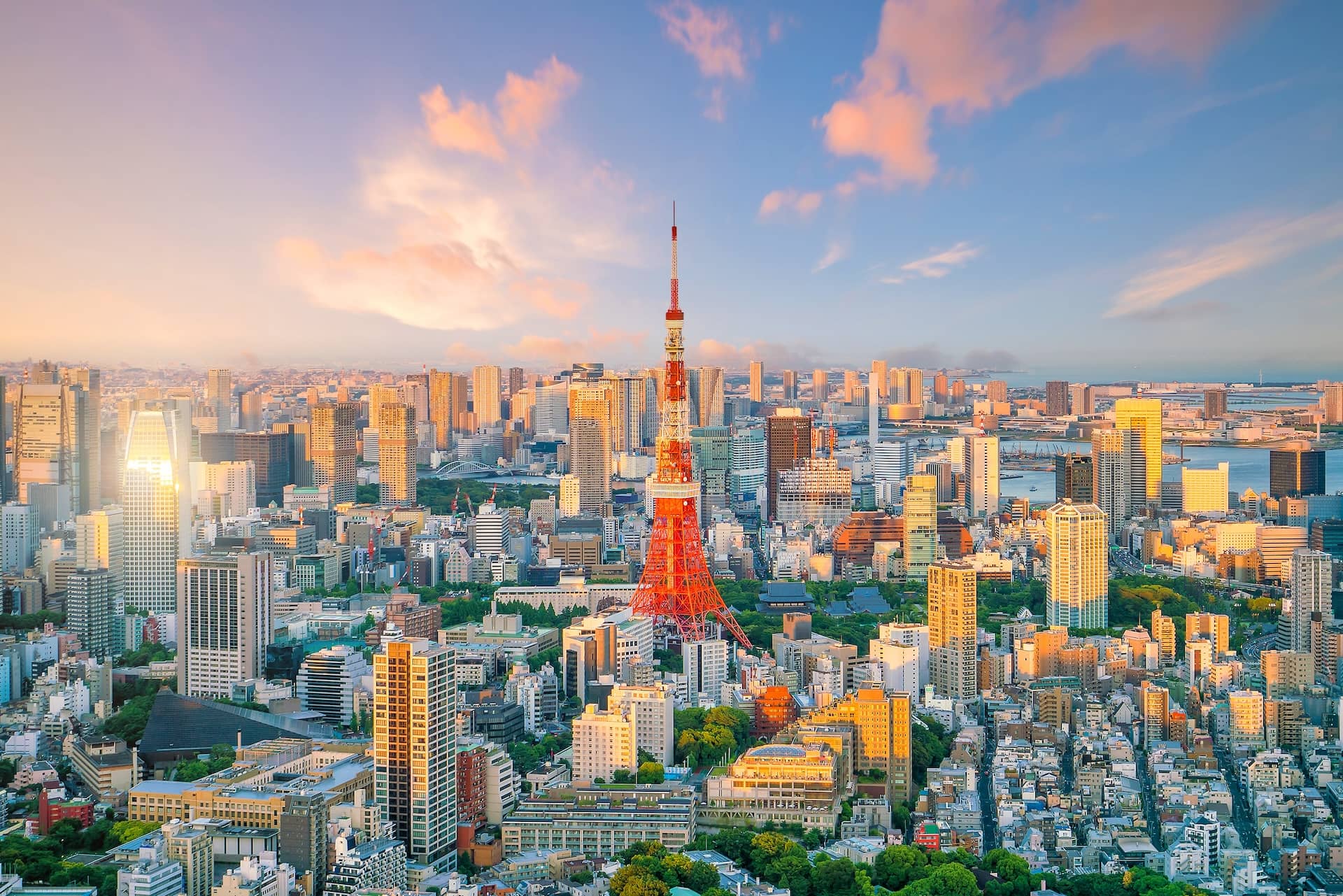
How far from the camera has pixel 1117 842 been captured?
7516 mm

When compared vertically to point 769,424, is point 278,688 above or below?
below

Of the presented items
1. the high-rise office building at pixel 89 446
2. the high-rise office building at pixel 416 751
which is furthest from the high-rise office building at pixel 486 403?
the high-rise office building at pixel 416 751

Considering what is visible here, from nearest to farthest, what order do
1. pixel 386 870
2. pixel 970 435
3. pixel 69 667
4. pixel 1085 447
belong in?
pixel 386 870 < pixel 69 667 < pixel 1085 447 < pixel 970 435

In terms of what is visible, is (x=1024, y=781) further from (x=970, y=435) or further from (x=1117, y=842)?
(x=970, y=435)

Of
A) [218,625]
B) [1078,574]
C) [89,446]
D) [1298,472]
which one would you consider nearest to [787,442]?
[1298,472]

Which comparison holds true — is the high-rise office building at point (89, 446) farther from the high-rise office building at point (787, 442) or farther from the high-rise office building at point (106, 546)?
the high-rise office building at point (787, 442)

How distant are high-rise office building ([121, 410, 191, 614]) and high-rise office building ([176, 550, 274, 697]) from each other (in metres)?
1.87

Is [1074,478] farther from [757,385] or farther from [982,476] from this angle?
[757,385]

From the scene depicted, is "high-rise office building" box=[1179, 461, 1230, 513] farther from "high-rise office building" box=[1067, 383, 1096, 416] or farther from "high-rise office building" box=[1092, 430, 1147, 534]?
"high-rise office building" box=[1067, 383, 1096, 416]

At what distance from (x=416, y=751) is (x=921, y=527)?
10308 mm

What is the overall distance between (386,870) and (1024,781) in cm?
356

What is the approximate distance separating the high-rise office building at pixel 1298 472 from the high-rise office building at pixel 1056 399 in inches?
160

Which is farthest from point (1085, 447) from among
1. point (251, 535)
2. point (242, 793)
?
point (242, 793)

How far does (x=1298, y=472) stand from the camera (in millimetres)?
18688
